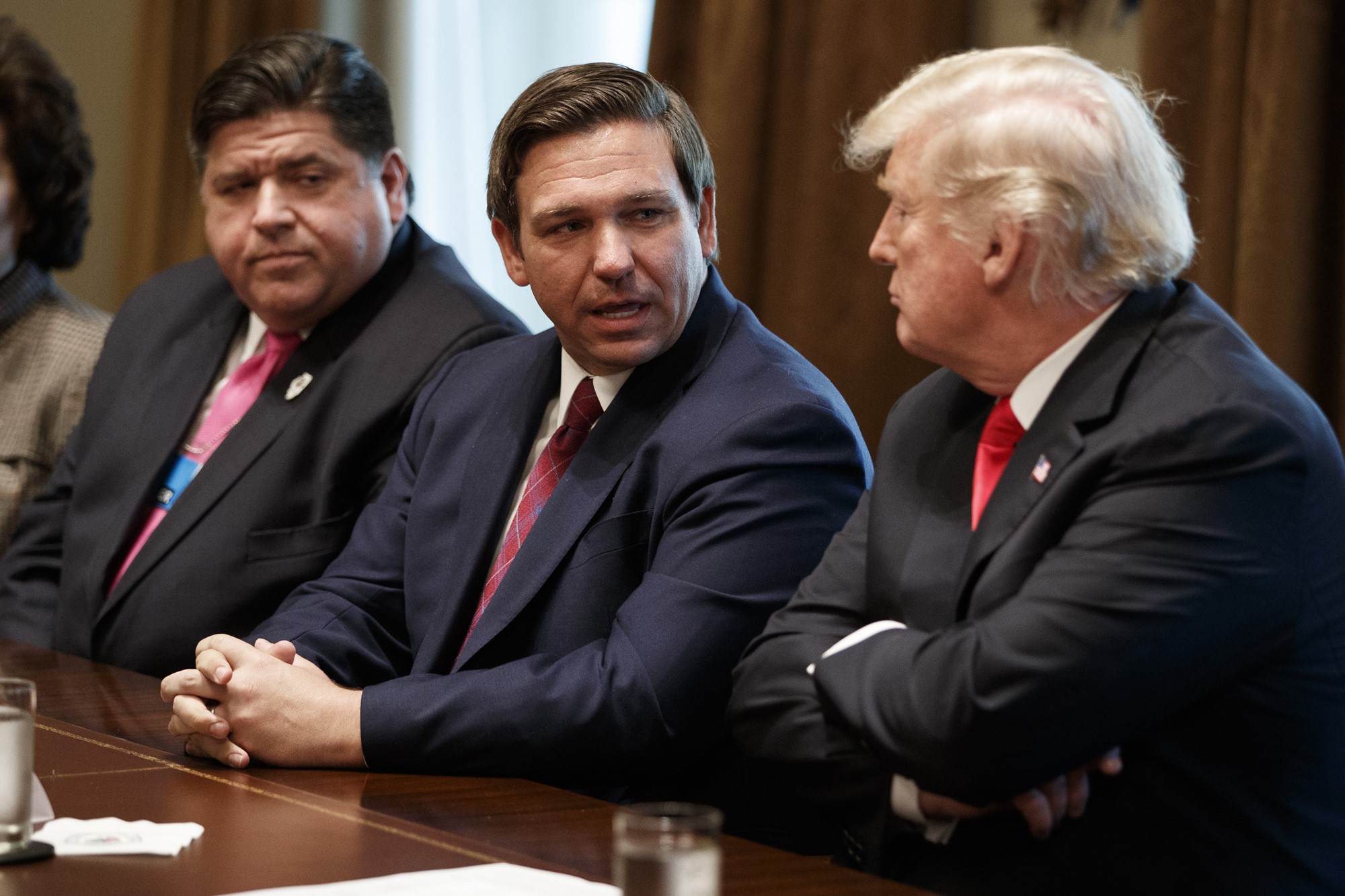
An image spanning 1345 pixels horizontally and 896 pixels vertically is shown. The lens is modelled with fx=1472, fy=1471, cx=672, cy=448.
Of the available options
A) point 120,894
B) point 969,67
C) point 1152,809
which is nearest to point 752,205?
point 969,67

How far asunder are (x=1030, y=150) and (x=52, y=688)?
1.56 m

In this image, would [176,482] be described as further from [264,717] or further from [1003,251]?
[1003,251]

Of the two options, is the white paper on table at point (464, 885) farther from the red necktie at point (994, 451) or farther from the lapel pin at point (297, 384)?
the lapel pin at point (297, 384)

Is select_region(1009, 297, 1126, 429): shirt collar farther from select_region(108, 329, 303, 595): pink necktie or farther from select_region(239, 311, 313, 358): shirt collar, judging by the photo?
select_region(239, 311, 313, 358): shirt collar

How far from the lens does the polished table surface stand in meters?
1.28

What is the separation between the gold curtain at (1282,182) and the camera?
243 centimetres

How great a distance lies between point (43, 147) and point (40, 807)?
8.20 ft

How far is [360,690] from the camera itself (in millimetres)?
1851

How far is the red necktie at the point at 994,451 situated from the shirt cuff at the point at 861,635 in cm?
16

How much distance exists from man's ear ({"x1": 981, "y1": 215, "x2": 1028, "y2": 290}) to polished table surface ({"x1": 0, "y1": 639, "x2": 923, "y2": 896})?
0.66 m

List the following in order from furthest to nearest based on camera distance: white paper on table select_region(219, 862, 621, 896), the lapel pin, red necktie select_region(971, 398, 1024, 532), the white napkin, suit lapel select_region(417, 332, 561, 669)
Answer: the lapel pin → suit lapel select_region(417, 332, 561, 669) → red necktie select_region(971, 398, 1024, 532) → the white napkin → white paper on table select_region(219, 862, 621, 896)

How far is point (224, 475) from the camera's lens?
8.97 ft

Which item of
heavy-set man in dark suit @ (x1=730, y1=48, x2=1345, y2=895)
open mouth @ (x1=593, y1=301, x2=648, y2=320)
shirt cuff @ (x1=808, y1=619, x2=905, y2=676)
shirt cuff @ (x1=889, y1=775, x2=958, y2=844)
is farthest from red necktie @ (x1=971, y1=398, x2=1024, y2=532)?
open mouth @ (x1=593, y1=301, x2=648, y2=320)

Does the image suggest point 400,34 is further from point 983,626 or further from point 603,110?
point 983,626
